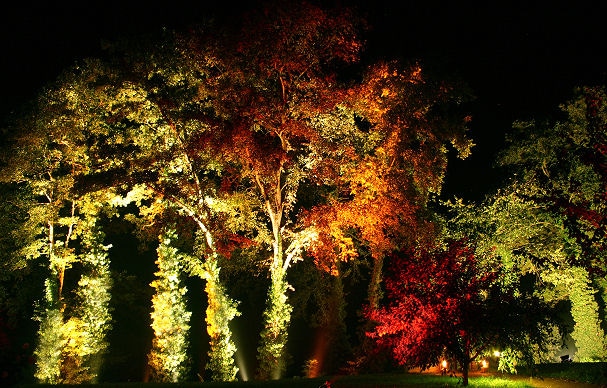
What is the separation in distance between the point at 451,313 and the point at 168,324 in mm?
9586

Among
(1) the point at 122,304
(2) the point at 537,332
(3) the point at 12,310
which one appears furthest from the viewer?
(1) the point at 122,304

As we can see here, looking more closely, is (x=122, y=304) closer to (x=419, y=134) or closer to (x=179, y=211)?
(x=179, y=211)

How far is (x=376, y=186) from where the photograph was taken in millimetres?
17922

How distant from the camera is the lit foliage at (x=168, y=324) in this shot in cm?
1723

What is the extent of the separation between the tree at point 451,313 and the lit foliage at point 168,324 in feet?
24.8

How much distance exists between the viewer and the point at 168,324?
688 inches

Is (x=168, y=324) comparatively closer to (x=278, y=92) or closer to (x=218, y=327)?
(x=218, y=327)

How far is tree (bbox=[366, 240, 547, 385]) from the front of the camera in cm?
A: 1193

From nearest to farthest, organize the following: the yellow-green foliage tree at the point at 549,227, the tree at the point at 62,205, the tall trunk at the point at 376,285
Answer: the tree at the point at 62,205
the yellow-green foliage tree at the point at 549,227
the tall trunk at the point at 376,285

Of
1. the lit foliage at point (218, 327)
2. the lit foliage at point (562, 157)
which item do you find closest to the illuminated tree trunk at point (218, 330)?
the lit foliage at point (218, 327)

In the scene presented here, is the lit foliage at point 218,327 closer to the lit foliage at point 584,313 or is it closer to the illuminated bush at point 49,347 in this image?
the illuminated bush at point 49,347

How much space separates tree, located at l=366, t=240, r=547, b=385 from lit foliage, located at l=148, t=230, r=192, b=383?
757 centimetres

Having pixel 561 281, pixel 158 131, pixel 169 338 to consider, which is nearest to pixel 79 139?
pixel 158 131

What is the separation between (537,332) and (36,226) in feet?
55.4
